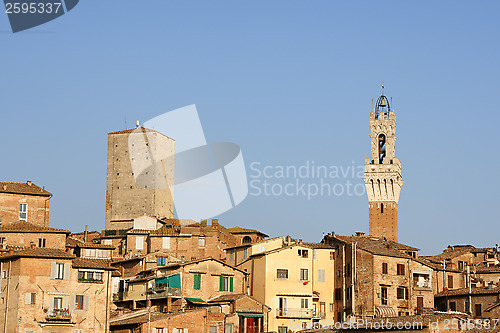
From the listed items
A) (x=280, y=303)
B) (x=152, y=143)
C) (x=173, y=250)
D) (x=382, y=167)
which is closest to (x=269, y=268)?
(x=280, y=303)

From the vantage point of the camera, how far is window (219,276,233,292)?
73.8 m

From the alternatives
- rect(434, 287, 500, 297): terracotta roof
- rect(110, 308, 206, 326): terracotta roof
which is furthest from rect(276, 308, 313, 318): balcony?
rect(434, 287, 500, 297): terracotta roof

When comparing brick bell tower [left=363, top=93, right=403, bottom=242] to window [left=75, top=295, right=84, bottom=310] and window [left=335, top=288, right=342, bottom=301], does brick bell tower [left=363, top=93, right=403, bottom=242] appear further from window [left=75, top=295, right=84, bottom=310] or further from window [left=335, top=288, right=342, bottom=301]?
window [left=75, top=295, right=84, bottom=310]

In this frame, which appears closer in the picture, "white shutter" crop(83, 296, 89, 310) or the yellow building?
"white shutter" crop(83, 296, 89, 310)

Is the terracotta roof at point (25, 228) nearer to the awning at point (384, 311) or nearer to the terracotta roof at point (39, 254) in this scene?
the terracotta roof at point (39, 254)

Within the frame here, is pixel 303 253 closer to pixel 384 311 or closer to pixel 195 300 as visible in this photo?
pixel 384 311

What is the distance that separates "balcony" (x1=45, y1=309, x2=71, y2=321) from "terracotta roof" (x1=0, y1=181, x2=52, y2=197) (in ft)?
79.3

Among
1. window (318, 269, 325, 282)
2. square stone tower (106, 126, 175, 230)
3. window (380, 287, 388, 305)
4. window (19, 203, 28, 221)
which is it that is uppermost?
square stone tower (106, 126, 175, 230)

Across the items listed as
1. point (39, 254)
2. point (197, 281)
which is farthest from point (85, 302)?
point (197, 281)

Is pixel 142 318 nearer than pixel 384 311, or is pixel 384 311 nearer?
pixel 142 318

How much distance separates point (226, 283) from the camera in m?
74.1

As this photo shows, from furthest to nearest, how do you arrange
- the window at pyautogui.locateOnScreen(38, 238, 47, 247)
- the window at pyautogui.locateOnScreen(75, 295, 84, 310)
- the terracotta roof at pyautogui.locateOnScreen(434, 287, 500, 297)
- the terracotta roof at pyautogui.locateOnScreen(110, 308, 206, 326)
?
the window at pyautogui.locateOnScreen(38, 238, 47, 247) < the terracotta roof at pyautogui.locateOnScreen(434, 287, 500, 297) < the terracotta roof at pyautogui.locateOnScreen(110, 308, 206, 326) < the window at pyautogui.locateOnScreen(75, 295, 84, 310)

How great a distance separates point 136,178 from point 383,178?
32500mm

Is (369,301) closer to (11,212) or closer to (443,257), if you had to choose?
(443,257)
